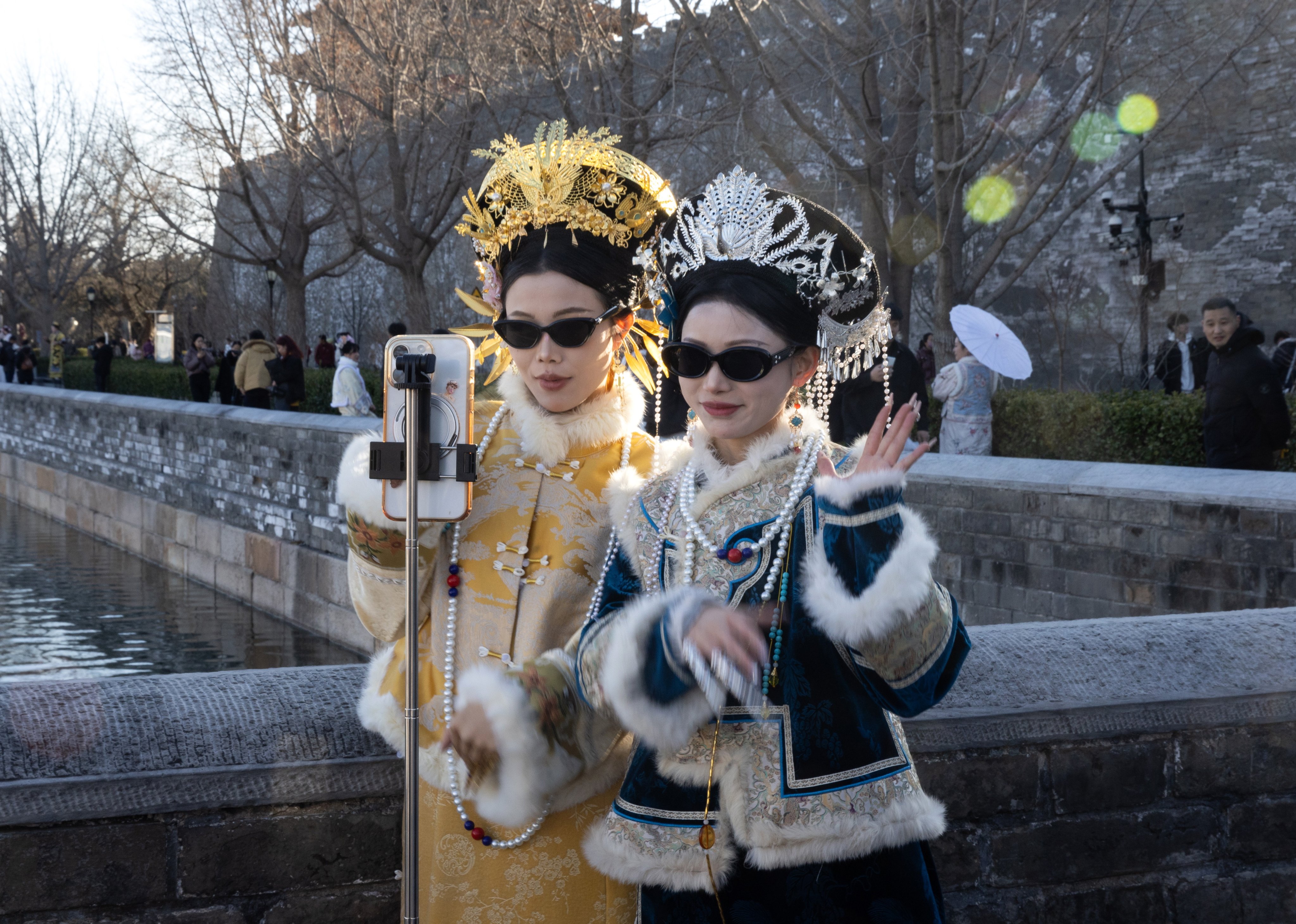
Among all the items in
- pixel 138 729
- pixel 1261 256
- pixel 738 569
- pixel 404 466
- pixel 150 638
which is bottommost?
pixel 150 638

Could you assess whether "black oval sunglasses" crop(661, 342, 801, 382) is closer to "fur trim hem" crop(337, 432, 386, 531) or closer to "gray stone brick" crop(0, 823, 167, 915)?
"fur trim hem" crop(337, 432, 386, 531)

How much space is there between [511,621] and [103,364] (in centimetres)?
2844

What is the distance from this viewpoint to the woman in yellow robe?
79.7 inches

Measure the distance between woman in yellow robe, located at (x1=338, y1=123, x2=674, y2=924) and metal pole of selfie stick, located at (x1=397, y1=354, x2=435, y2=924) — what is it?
102 mm

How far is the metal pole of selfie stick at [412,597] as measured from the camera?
204 cm

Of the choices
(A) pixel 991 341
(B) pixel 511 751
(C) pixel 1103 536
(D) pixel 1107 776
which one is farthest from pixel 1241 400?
(B) pixel 511 751

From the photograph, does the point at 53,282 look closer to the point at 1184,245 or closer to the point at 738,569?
the point at 1184,245

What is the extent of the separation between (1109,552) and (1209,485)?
2.13 ft

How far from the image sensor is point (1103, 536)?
606 cm

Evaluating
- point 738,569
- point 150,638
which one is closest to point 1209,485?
point 738,569

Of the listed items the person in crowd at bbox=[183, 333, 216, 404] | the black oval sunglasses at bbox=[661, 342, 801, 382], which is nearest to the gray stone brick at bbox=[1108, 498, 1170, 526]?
the black oval sunglasses at bbox=[661, 342, 801, 382]

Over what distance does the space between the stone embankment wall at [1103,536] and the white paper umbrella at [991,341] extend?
27.7 inches

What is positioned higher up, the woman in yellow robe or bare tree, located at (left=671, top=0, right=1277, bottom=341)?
bare tree, located at (left=671, top=0, right=1277, bottom=341)

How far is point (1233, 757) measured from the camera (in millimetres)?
2846
